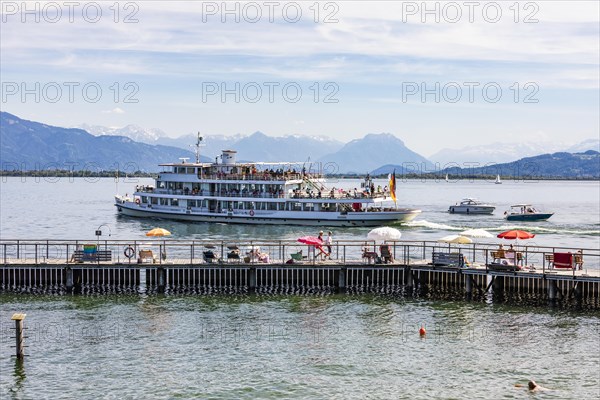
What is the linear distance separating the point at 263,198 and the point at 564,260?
5444 cm

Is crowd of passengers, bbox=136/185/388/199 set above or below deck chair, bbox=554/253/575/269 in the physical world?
above

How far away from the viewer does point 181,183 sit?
318ft

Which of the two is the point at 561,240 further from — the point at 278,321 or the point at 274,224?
the point at 278,321

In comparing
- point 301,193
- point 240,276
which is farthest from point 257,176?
point 240,276

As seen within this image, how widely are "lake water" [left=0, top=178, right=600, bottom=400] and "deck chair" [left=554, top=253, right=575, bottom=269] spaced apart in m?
3.27

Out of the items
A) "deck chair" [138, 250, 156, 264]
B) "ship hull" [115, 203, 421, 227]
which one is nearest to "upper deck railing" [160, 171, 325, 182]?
"ship hull" [115, 203, 421, 227]

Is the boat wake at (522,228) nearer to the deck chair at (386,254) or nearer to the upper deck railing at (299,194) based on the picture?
the upper deck railing at (299,194)

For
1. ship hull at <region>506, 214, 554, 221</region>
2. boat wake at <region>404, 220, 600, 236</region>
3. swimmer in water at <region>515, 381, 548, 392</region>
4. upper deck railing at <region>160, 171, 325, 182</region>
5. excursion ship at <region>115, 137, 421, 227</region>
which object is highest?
upper deck railing at <region>160, 171, 325, 182</region>

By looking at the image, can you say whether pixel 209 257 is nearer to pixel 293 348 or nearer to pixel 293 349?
pixel 293 348

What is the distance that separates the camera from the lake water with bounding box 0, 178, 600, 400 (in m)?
28.2

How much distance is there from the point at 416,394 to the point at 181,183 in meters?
72.5

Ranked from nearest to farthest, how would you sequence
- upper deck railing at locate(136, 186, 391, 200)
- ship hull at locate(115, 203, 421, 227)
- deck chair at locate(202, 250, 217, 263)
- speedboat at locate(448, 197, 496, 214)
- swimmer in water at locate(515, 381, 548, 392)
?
swimmer in water at locate(515, 381, 548, 392)
deck chair at locate(202, 250, 217, 263)
ship hull at locate(115, 203, 421, 227)
upper deck railing at locate(136, 186, 391, 200)
speedboat at locate(448, 197, 496, 214)

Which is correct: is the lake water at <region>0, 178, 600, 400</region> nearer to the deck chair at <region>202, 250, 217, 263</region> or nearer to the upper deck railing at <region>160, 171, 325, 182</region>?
the deck chair at <region>202, 250, 217, 263</region>

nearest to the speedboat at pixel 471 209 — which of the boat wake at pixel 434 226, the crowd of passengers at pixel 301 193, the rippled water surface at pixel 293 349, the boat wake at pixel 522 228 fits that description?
the boat wake at pixel 522 228
